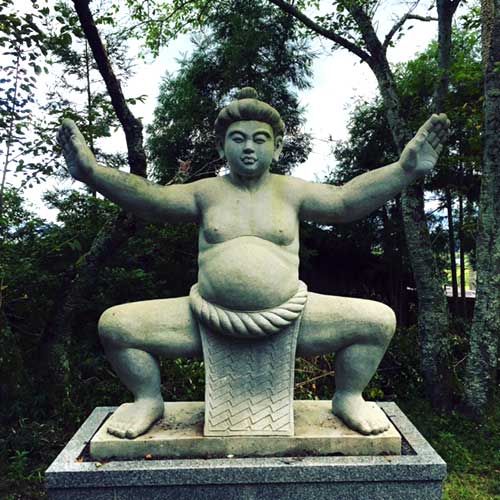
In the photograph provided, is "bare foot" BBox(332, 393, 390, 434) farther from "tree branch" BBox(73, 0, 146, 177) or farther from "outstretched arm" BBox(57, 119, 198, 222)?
"tree branch" BBox(73, 0, 146, 177)

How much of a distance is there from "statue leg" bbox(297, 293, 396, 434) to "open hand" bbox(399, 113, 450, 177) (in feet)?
2.67

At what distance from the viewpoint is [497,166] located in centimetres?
511

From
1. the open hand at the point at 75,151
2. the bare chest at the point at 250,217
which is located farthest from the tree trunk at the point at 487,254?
the open hand at the point at 75,151

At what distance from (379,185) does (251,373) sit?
1293 millimetres

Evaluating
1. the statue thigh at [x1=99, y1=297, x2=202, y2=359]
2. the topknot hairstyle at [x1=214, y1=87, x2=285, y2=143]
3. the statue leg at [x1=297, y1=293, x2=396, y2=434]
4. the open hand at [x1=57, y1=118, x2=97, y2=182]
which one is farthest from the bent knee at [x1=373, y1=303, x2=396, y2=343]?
the open hand at [x1=57, y1=118, x2=97, y2=182]

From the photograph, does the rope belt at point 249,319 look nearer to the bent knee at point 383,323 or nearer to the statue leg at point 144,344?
the statue leg at point 144,344

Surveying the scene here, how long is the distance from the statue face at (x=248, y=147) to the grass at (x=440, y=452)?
9.26 feet

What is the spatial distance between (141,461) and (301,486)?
846 millimetres

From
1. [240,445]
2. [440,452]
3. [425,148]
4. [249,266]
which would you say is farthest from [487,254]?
[240,445]

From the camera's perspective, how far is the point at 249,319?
2.87 metres

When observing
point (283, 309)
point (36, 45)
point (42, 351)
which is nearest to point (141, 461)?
point (283, 309)

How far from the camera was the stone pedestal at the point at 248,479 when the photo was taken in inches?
106

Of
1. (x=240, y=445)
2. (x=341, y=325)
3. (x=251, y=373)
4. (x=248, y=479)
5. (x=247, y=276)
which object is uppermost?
(x=247, y=276)

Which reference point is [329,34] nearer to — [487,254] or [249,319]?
[487,254]
